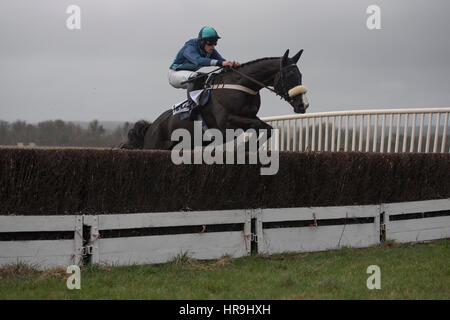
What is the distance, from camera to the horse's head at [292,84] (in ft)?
24.6

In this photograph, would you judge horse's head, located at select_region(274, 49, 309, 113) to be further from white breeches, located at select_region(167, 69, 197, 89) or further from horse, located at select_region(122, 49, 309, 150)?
white breeches, located at select_region(167, 69, 197, 89)

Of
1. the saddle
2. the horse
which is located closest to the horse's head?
the horse

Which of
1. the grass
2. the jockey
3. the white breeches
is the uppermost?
the jockey

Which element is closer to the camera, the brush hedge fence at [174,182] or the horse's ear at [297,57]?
the brush hedge fence at [174,182]

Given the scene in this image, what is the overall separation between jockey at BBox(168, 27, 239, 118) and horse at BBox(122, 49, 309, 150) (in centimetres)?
26

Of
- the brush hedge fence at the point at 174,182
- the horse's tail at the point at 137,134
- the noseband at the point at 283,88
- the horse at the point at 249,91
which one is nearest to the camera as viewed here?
the brush hedge fence at the point at 174,182

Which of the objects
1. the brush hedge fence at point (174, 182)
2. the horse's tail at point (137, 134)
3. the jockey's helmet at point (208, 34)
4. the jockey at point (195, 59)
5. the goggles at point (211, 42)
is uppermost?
the jockey's helmet at point (208, 34)

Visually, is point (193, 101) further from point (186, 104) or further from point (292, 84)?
point (292, 84)

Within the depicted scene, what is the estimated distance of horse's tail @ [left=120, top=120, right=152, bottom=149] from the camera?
10008 mm

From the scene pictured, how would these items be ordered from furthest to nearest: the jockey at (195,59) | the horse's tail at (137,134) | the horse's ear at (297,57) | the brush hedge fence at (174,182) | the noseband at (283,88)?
the horse's tail at (137,134), the jockey at (195,59), the horse's ear at (297,57), the noseband at (283,88), the brush hedge fence at (174,182)

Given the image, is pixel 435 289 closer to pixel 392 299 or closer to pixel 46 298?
pixel 392 299

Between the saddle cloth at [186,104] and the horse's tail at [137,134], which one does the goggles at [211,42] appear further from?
the horse's tail at [137,134]

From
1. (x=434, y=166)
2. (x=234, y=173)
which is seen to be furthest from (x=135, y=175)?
(x=434, y=166)

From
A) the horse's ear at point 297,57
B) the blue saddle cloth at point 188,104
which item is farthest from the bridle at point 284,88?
the blue saddle cloth at point 188,104
